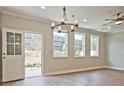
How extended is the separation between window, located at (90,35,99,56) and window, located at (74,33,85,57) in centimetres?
74

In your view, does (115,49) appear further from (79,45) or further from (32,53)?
(32,53)

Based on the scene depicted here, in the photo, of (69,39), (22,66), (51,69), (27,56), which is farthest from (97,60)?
(22,66)

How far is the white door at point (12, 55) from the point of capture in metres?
4.45

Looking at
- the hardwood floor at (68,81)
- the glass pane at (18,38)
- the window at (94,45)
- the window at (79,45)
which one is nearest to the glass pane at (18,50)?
the glass pane at (18,38)

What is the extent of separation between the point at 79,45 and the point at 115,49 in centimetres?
242

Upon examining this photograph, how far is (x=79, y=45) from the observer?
746 centimetres

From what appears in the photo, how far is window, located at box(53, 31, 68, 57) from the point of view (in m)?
6.29

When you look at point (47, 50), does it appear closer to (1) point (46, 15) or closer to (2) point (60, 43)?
(2) point (60, 43)

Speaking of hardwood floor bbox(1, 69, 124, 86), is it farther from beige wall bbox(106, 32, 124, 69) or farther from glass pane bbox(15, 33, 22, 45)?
beige wall bbox(106, 32, 124, 69)

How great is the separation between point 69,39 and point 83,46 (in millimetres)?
1264

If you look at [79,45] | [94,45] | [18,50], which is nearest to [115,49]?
[94,45]

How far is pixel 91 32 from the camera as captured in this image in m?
8.05

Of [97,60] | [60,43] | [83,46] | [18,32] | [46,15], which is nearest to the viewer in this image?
[18,32]

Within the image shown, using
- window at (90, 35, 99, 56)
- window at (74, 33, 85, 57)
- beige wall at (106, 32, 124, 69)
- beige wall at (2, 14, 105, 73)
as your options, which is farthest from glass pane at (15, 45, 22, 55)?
beige wall at (106, 32, 124, 69)
